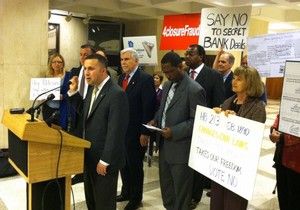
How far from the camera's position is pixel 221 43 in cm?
411

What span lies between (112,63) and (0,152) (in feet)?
22.9

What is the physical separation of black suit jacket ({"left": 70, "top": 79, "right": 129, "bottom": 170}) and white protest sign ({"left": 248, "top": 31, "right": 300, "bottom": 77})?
1640mm

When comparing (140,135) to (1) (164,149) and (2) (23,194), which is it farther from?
(2) (23,194)

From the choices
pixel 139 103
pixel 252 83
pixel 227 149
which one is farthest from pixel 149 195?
pixel 252 83

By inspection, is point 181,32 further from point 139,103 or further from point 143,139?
point 143,139

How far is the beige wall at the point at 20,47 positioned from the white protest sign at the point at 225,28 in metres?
2.14

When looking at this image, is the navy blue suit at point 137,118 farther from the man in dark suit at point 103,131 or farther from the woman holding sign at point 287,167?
the woman holding sign at point 287,167

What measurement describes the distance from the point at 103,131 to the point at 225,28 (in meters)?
2.48

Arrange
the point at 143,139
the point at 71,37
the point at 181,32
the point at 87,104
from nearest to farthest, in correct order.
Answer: the point at 87,104 → the point at 143,139 → the point at 181,32 → the point at 71,37

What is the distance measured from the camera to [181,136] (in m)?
2.51

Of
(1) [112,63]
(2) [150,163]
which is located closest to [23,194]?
(2) [150,163]

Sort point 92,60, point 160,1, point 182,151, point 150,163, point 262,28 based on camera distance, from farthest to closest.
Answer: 1. point 262,28
2. point 160,1
3. point 150,163
4. point 182,151
5. point 92,60

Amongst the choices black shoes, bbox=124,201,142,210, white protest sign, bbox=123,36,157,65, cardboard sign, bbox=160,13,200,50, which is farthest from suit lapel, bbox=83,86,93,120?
cardboard sign, bbox=160,13,200,50

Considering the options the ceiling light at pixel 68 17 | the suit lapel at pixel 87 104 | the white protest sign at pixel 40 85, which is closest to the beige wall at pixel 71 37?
the ceiling light at pixel 68 17
